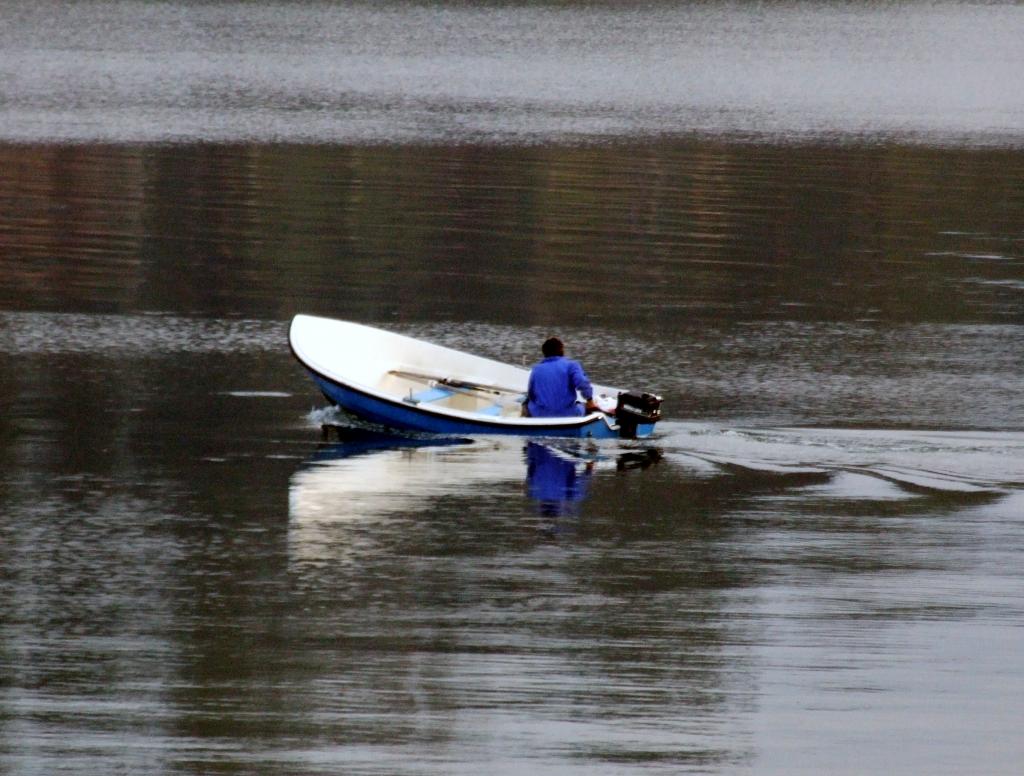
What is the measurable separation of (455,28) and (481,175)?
6125 centimetres

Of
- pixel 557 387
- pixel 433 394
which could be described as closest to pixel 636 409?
pixel 557 387

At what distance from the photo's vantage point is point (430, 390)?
23172 millimetres

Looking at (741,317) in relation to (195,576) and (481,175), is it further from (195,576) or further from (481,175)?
(481,175)

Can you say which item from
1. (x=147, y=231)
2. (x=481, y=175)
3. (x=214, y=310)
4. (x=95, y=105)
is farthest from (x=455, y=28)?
(x=214, y=310)

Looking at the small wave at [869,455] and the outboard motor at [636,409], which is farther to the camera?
the outboard motor at [636,409]

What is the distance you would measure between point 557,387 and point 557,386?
11 millimetres

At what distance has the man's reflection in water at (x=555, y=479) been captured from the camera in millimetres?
19219

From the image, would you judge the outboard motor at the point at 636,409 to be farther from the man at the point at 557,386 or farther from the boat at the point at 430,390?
the man at the point at 557,386

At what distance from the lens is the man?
21344 millimetres

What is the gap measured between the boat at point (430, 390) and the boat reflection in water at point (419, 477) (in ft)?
0.80

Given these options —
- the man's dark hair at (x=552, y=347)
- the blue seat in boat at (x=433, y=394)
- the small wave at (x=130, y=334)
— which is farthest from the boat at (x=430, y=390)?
the small wave at (x=130, y=334)

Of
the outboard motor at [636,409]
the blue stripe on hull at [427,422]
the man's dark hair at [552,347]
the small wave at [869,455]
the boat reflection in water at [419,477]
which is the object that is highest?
the man's dark hair at [552,347]

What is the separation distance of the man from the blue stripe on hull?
305 millimetres

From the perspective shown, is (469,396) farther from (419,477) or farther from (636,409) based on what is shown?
(419,477)
